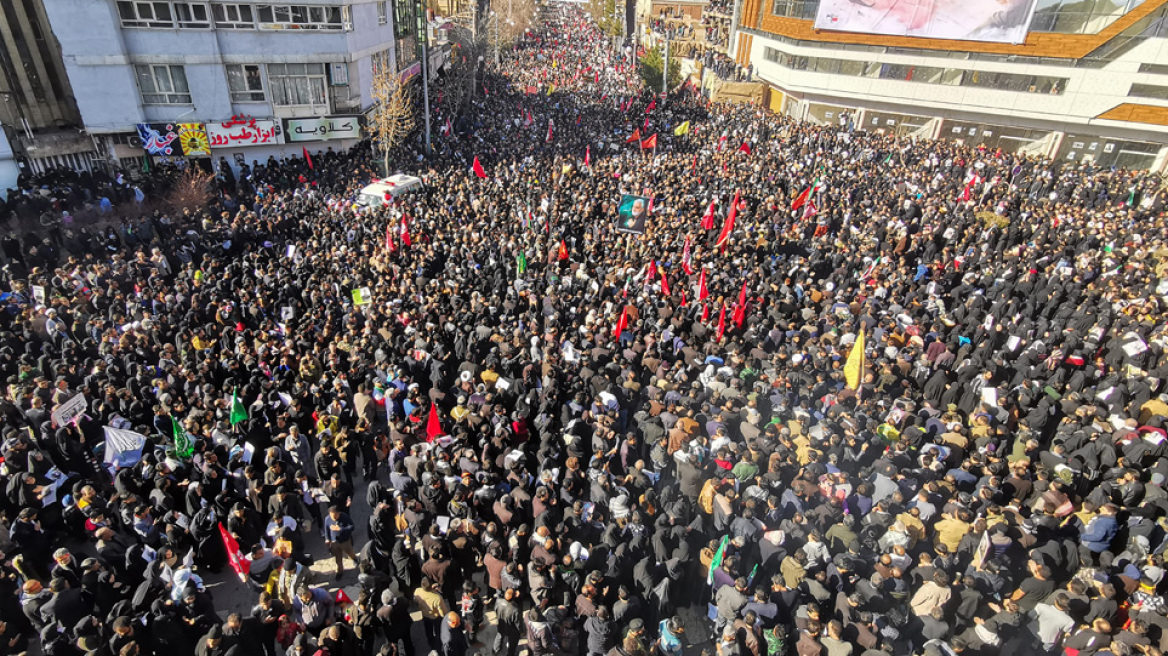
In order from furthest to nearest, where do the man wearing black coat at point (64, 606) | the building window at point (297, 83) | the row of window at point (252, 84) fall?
the building window at point (297, 83), the row of window at point (252, 84), the man wearing black coat at point (64, 606)

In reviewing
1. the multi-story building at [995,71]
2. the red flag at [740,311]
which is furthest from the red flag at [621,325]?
the multi-story building at [995,71]

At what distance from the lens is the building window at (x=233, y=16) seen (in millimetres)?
22641

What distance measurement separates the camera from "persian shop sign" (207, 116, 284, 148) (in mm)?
23672

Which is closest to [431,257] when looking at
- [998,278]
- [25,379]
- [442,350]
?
[442,350]

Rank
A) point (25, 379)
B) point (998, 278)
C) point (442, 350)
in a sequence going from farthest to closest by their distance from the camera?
point (998, 278)
point (442, 350)
point (25, 379)

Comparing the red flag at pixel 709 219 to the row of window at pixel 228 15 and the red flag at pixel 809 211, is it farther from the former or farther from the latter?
the row of window at pixel 228 15

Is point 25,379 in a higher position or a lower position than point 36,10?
lower

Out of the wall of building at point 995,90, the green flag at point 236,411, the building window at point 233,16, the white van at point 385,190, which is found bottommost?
the white van at point 385,190

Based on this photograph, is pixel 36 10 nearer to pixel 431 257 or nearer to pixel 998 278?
pixel 431 257

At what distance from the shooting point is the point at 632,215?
15031 mm

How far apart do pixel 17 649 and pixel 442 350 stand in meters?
6.13

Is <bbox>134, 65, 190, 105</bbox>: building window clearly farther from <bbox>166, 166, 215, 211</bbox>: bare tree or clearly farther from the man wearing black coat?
the man wearing black coat

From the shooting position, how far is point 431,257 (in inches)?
556

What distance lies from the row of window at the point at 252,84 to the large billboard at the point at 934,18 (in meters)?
28.4
